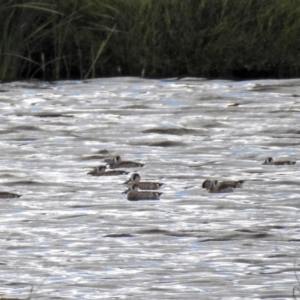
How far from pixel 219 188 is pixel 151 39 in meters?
7.78

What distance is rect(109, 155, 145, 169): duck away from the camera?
11.2m

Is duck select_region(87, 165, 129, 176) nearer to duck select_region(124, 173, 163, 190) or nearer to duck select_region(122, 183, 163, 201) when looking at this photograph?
duck select_region(124, 173, 163, 190)

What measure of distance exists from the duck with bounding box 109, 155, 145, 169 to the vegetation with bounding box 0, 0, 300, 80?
5.87 metres

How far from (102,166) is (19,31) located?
21.5 feet

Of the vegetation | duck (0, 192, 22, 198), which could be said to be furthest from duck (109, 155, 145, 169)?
the vegetation

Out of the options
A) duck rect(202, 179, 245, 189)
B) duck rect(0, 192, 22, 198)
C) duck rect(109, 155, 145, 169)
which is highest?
duck rect(202, 179, 245, 189)

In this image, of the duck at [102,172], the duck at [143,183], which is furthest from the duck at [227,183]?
the duck at [102,172]

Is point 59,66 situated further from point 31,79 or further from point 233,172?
point 233,172

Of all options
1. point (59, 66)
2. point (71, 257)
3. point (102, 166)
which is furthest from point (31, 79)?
point (71, 257)

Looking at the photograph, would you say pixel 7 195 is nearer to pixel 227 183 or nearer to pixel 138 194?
pixel 138 194

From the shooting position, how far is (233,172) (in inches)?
435

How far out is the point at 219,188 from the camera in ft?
32.4

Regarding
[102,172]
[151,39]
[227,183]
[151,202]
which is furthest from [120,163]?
[151,39]

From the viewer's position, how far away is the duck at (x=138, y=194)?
960 centimetres
